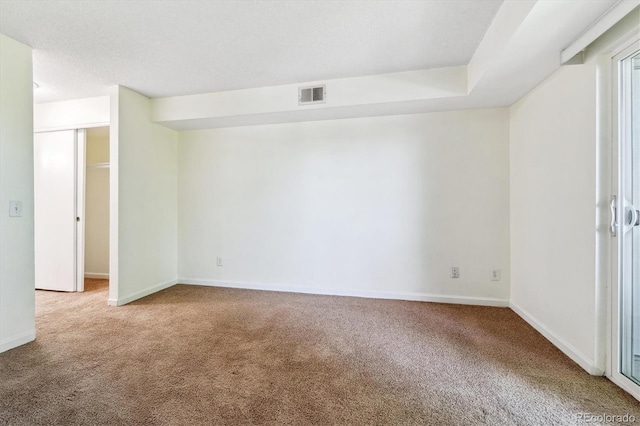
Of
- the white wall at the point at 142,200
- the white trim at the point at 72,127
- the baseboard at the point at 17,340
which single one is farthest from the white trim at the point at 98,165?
the baseboard at the point at 17,340

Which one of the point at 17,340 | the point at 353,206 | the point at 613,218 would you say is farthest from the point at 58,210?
the point at 613,218

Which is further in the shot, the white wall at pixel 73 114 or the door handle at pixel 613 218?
the white wall at pixel 73 114

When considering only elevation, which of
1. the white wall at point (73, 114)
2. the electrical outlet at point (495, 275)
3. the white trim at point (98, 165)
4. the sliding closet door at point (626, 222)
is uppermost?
the white wall at point (73, 114)

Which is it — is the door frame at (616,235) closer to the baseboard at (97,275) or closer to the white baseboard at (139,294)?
the white baseboard at (139,294)

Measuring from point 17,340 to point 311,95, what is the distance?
3.46 m

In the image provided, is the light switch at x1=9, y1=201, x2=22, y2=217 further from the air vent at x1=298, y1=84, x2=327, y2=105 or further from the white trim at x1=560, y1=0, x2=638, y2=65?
the white trim at x1=560, y1=0, x2=638, y2=65

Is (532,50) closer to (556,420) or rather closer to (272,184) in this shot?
(556,420)

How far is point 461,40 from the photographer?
2.32 m

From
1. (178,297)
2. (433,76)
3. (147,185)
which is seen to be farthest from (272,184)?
(433,76)

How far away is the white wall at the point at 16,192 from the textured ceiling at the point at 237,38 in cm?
30

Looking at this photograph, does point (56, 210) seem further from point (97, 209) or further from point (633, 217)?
point (633, 217)

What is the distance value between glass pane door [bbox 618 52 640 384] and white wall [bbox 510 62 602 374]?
130 millimetres

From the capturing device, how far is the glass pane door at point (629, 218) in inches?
66.6

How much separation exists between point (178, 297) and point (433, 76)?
3.90 meters
